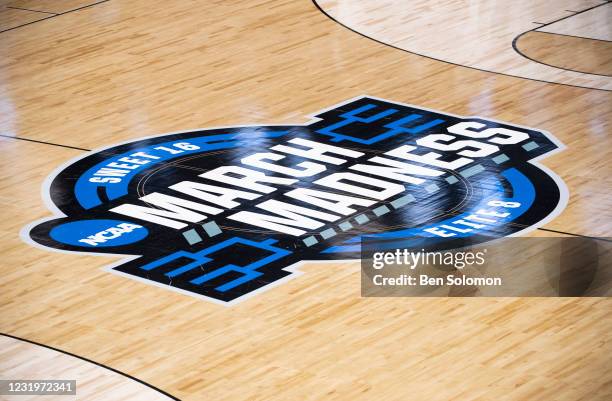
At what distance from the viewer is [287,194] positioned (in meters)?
9.20

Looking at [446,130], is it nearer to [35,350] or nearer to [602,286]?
[602,286]

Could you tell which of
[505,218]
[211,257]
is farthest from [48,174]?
[505,218]

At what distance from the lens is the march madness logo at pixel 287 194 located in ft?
27.5

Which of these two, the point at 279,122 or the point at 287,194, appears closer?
the point at 287,194

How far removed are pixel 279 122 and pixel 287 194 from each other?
1.50m

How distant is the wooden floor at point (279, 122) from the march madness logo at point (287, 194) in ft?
0.61

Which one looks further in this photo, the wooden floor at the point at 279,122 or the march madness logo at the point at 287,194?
the march madness logo at the point at 287,194

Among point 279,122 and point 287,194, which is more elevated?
point 279,122

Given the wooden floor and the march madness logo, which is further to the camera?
the march madness logo

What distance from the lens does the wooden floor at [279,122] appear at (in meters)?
6.91

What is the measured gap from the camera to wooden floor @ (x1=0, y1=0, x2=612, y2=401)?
6.91m

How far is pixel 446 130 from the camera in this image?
33.9 ft

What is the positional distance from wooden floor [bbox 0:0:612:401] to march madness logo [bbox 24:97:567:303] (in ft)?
0.61

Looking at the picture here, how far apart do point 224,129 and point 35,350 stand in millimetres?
3647
